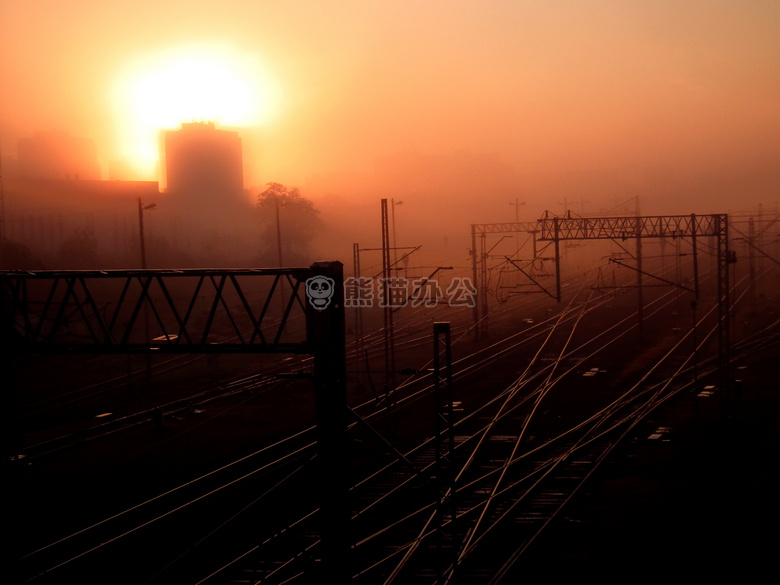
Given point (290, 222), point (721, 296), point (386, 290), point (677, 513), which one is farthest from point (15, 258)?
point (677, 513)

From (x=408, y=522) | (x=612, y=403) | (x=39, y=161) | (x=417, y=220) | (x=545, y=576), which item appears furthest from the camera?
(x=417, y=220)

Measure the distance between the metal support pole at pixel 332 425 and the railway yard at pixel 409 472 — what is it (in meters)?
0.19

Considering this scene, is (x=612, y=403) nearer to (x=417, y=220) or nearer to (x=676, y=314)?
(x=676, y=314)

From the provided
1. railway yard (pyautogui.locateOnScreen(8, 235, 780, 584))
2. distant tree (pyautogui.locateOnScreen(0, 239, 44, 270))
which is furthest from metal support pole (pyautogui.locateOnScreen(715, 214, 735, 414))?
distant tree (pyautogui.locateOnScreen(0, 239, 44, 270))

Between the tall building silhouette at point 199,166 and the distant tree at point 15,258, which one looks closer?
the distant tree at point 15,258

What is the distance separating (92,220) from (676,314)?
152ft

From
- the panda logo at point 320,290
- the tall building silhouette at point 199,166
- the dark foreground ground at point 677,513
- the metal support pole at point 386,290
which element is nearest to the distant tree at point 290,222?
the tall building silhouette at point 199,166

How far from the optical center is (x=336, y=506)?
9.73m

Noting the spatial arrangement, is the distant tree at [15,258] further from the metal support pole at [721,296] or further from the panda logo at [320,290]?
the panda logo at [320,290]

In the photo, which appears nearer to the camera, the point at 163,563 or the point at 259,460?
the point at 163,563

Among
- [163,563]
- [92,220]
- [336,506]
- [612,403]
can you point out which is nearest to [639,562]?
[336,506]

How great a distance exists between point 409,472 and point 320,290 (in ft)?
29.4

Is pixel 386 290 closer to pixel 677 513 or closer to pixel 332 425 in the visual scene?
pixel 677 513

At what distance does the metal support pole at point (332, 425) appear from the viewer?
376 inches
